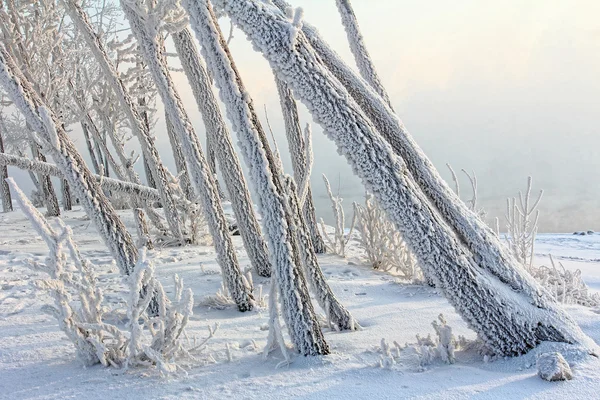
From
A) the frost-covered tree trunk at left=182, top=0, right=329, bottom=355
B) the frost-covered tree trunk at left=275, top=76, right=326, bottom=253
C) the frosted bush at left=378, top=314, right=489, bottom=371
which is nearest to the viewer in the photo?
the frosted bush at left=378, top=314, right=489, bottom=371

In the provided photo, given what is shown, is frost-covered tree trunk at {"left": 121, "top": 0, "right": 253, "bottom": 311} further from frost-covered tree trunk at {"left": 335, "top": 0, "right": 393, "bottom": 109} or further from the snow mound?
the snow mound

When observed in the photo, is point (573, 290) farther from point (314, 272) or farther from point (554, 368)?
point (314, 272)

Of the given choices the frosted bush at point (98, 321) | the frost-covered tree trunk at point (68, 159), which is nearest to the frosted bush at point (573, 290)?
the frosted bush at point (98, 321)

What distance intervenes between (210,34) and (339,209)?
3.77 m

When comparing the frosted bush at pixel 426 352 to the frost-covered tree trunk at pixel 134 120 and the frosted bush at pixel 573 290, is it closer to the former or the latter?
the frosted bush at pixel 573 290

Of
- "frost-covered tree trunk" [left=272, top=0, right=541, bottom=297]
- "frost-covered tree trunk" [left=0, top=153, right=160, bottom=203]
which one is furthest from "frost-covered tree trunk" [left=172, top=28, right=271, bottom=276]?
"frost-covered tree trunk" [left=272, top=0, right=541, bottom=297]

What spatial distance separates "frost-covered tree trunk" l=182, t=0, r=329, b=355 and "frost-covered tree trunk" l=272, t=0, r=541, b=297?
631 mm

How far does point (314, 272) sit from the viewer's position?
315 cm

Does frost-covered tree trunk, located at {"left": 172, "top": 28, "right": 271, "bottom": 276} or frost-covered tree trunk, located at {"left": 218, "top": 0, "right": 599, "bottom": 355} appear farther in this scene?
frost-covered tree trunk, located at {"left": 172, "top": 28, "right": 271, "bottom": 276}

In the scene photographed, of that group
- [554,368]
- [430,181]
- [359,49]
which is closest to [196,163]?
[359,49]

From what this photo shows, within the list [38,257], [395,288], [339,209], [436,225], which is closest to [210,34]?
[436,225]

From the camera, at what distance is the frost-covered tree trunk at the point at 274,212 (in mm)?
2684

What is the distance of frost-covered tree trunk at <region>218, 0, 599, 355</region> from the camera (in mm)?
2549

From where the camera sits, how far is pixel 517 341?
2.58 metres
